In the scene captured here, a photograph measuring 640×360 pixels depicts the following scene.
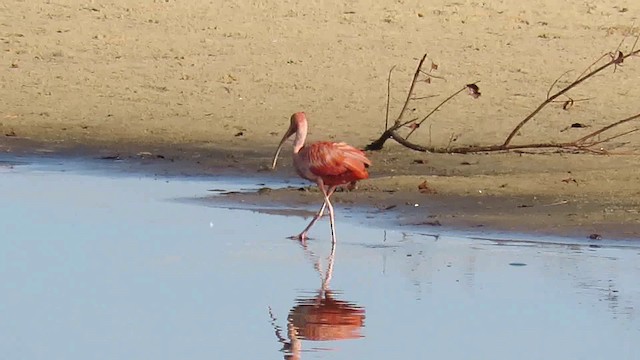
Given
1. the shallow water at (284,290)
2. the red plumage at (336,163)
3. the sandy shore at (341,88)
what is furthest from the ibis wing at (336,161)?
the sandy shore at (341,88)

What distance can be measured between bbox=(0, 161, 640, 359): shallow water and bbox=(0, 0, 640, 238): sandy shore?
1.05 m

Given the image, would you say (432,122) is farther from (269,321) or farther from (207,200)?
(269,321)

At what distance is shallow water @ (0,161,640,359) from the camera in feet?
21.0

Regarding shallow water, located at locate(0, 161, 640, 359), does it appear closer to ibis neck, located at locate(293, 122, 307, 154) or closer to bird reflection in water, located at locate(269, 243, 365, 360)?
bird reflection in water, located at locate(269, 243, 365, 360)

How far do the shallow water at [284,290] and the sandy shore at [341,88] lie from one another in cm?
105

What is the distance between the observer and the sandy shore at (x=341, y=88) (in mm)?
10906

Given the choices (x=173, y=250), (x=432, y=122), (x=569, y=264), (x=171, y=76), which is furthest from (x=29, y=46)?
(x=569, y=264)

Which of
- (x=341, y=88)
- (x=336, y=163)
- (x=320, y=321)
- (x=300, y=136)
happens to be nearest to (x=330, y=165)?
(x=336, y=163)

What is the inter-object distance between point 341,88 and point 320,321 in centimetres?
757

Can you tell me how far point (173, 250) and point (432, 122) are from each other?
17.2 feet

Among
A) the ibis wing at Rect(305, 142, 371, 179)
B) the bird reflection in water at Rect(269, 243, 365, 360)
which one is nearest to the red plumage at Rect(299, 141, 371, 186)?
the ibis wing at Rect(305, 142, 371, 179)

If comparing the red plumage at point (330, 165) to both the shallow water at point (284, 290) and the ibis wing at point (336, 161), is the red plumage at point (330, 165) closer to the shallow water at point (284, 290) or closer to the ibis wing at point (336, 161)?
the ibis wing at point (336, 161)

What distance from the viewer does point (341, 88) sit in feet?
47.4

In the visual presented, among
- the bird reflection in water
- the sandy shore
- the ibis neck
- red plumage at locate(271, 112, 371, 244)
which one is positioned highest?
the sandy shore
